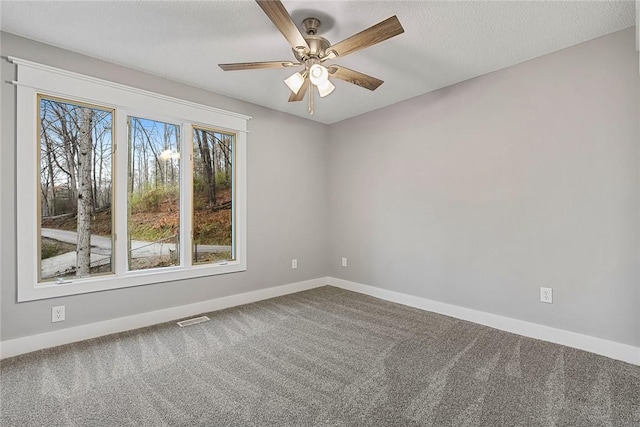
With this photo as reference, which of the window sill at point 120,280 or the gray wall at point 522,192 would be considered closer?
the gray wall at point 522,192

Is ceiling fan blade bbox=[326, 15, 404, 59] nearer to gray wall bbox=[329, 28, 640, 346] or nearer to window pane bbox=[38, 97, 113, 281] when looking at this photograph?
gray wall bbox=[329, 28, 640, 346]

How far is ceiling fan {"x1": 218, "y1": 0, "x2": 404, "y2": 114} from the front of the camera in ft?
5.53

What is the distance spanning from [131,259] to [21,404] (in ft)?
4.52

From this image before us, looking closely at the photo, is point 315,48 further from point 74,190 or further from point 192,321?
point 192,321

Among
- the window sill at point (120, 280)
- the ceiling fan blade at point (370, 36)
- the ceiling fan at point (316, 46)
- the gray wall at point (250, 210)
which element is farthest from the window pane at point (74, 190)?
the ceiling fan blade at point (370, 36)

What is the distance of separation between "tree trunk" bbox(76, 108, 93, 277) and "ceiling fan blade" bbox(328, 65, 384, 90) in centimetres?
222

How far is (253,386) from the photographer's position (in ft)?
6.35

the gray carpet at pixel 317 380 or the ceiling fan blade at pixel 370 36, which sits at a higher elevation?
the ceiling fan blade at pixel 370 36

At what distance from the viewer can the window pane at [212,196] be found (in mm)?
3377

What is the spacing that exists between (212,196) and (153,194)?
62 cm

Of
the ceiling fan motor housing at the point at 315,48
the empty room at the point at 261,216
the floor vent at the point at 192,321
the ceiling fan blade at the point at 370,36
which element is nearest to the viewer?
the ceiling fan blade at the point at 370,36

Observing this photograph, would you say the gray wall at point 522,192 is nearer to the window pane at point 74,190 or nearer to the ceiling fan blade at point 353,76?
the ceiling fan blade at point 353,76

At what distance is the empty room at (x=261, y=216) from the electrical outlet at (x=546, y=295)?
1 centimetres

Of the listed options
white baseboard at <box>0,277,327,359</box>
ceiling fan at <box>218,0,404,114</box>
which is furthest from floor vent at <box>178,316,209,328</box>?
ceiling fan at <box>218,0,404,114</box>
